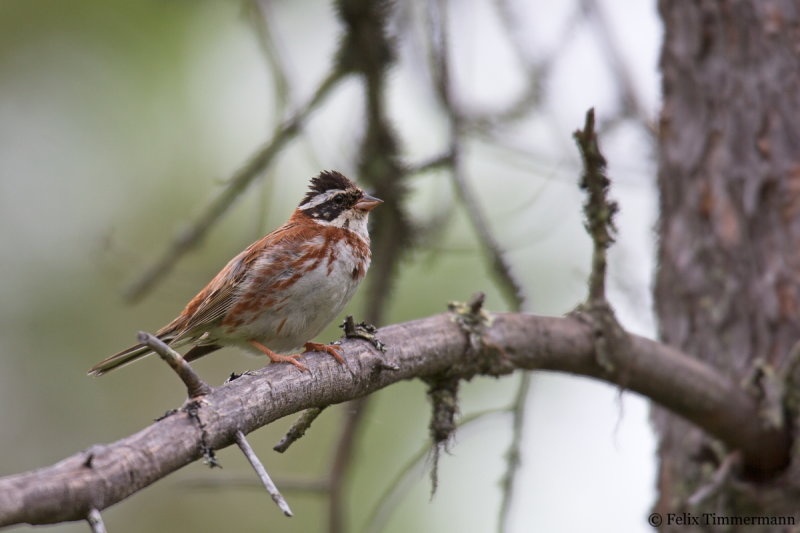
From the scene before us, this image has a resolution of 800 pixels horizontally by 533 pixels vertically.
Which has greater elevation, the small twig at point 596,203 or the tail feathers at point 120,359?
the small twig at point 596,203

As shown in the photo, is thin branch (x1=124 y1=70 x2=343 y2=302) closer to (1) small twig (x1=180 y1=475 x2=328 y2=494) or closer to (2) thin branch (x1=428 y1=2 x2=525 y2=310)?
(2) thin branch (x1=428 y1=2 x2=525 y2=310)

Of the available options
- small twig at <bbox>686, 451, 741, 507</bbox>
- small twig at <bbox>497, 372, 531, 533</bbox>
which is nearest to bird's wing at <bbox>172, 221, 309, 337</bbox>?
small twig at <bbox>497, 372, 531, 533</bbox>

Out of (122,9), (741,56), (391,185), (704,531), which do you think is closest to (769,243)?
(741,56)

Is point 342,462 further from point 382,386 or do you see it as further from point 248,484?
point 382,386

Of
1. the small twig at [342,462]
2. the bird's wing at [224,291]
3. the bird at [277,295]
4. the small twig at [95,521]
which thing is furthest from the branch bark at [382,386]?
the bird's wing at [224,291]

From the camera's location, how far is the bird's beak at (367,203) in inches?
224

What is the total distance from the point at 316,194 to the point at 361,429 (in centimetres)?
158

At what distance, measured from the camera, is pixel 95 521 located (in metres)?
2.41

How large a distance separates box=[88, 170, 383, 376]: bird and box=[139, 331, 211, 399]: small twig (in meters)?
1.87

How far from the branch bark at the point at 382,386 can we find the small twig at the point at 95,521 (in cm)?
2

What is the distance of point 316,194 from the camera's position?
6.01m

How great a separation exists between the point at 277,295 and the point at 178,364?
230 cm

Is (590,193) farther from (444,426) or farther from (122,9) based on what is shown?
(122,9)

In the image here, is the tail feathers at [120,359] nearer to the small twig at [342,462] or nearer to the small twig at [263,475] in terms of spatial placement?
the small twig at [342,462]
